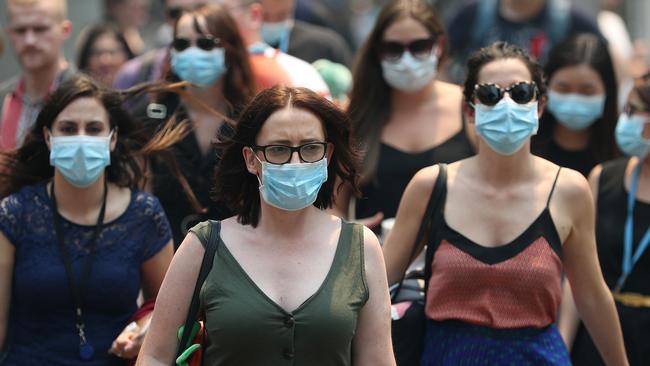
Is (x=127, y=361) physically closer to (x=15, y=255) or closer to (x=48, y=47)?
(x=15, y=255)

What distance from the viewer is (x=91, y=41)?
9844 millimetres

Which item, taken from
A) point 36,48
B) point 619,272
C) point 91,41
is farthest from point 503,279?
point 91,41

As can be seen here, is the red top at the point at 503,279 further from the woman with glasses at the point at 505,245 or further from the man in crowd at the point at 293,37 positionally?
the man in crowd at the point at 293,37

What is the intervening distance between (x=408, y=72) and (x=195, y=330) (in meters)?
2.74

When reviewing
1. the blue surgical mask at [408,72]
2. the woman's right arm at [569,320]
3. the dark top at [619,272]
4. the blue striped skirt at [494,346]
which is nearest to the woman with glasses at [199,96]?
the blue surgical mask at [408,72]

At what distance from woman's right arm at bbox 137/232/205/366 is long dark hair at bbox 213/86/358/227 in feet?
0.93

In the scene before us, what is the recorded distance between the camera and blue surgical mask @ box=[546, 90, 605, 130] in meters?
7.17

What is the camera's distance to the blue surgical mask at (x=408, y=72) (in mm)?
6758

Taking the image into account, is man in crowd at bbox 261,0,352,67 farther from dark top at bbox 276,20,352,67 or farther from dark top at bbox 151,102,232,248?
dark top at bbox 151,102,232,248

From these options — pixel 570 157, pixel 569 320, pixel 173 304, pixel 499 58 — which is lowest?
pixel 569 320

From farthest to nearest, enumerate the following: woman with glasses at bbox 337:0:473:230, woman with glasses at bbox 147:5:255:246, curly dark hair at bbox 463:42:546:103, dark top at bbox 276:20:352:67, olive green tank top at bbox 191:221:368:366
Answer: dark top at bbox 276:20:352:67 < woman with glasses at bbox 337:0:473:230 < woman with glasses at bbox 147:5:255:246 < curly dark hair at bbox 463:42:546:103 < olive green tank top at bbox 191:221:368:366

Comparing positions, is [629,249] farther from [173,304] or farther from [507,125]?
[173,304]

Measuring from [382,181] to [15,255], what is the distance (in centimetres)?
197

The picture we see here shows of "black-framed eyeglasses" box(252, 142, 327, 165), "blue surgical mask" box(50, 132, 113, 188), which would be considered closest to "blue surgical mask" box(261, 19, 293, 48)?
"blue surgical mask" box(50, 132, 113, 188)
